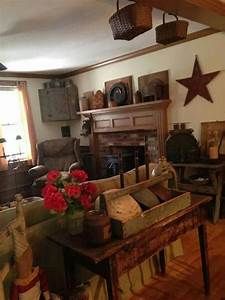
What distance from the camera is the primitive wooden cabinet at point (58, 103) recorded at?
5840 mm

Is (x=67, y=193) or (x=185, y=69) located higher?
(x=185, y=69)

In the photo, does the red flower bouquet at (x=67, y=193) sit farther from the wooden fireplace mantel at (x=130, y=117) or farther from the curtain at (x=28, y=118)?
the curtain at (x=28, y=118)

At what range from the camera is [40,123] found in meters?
5.98

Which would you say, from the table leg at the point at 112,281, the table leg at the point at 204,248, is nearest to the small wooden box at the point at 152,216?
the table leg at the point at 112,281

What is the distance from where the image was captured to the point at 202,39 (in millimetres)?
3855

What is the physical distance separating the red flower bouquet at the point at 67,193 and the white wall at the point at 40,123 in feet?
14.6

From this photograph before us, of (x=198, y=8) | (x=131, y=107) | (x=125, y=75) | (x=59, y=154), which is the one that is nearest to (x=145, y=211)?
(x=198, y=8)

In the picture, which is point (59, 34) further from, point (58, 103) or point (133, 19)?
point (58, 103)

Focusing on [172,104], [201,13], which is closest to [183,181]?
[172,104]

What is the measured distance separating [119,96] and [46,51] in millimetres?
1456

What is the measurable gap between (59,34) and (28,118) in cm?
256

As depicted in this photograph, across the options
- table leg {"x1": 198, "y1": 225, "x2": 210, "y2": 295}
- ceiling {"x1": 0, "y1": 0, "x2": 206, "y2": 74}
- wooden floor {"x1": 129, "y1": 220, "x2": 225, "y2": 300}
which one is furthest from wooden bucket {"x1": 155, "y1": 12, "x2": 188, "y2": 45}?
wooden floor {"x1": 129, "y1": 220, "x2": 225, "y2": 300}

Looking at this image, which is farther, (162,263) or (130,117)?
(130,117)

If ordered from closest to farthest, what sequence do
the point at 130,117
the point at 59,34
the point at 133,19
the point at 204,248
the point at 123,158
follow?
1. the point at 133,19
2. the point at 204,248
3. the point at 59,34
4. the point at 130,117
5. the point at 123,158
